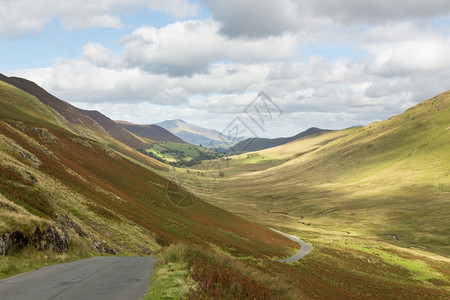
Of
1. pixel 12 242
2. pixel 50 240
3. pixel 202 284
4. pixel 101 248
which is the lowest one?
pixel 101 248

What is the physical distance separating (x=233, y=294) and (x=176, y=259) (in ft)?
28.0

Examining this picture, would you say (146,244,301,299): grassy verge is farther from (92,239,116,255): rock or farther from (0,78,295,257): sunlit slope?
(0,78,295,257): sunlit slope

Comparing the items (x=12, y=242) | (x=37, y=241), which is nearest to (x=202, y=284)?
(x=12, y=242)

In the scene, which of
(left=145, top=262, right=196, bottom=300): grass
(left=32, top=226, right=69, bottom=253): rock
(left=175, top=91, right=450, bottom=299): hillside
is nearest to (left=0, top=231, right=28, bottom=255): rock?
(left=32, top=226, right=69, bottom=253): rock

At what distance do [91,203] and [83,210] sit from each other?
141 inches

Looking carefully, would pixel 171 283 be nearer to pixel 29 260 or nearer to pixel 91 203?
pixel 29 260

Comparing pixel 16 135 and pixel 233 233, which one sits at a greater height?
pixel 16 135

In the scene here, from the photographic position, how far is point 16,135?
48.3 m

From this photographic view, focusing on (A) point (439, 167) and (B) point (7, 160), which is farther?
(A) point (439, 167)

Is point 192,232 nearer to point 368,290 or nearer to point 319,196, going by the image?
point 368,290

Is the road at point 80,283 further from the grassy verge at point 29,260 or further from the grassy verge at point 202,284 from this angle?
the grassy verge at point 202,284

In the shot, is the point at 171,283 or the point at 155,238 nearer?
the point at 171,283

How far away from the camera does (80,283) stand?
1490 cm

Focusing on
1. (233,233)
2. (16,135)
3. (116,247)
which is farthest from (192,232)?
(16,135)
